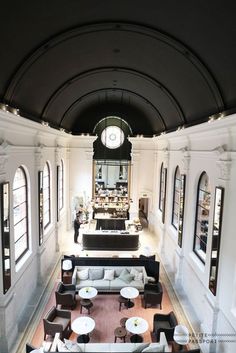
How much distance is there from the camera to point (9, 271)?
715cm

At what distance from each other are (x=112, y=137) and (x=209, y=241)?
11.3 m

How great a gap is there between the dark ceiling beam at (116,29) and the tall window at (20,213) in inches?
115

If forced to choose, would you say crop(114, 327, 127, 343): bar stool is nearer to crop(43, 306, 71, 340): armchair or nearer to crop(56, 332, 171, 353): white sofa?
crop(56, 332, 171, 353): white sofa

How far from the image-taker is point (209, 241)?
312 inches

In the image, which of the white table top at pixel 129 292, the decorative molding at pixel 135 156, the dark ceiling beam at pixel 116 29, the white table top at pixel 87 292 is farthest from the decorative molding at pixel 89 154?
the dark ceiling beam at pixel 116 29

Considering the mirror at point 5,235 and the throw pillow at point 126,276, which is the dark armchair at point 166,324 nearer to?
the throw pillow at point 126,276

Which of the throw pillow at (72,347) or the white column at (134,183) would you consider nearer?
the throw pillow at (72,347)

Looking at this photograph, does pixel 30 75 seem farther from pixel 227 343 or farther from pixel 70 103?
pixel 227 343

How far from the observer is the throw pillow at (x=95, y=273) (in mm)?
10453

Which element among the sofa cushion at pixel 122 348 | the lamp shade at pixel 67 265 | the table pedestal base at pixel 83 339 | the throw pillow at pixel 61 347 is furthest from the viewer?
the lamp shade at pixel 67 265

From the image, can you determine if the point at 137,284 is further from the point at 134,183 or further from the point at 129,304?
the point at 134,183

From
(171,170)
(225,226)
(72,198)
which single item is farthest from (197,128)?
(72,198)

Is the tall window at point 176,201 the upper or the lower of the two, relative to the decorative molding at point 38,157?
lower

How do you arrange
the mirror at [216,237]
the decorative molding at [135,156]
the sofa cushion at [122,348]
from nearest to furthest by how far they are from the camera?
the sofa cushion at [122,348] < the mirror at [216,237] < the decorative molding at [135,156]
